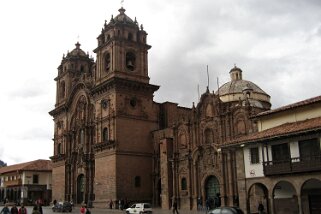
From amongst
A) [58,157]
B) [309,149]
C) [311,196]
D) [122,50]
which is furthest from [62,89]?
[309,149]

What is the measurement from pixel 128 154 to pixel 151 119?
589 centimetres

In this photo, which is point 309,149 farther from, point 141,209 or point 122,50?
point 122,50

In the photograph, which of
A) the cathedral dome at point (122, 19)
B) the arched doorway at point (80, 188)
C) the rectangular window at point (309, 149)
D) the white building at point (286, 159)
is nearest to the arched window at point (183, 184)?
the white building at point (286, 159)

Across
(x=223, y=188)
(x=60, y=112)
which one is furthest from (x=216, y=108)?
(x=60, y=112)

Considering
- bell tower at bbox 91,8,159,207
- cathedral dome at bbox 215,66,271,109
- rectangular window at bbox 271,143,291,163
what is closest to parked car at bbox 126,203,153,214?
bell tower at bbox 91,8,159,207

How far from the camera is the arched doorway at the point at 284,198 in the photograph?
29.8 meters

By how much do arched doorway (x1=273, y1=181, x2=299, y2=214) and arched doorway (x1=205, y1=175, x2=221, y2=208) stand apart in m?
12.0

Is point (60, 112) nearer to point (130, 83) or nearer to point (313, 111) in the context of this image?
point (130, 83)

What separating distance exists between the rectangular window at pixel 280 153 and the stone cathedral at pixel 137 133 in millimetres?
10006

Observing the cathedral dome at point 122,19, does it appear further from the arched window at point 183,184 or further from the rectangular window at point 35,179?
the rectangular window at point 35,179

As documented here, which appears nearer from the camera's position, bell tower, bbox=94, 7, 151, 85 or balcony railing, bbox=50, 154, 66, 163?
bell tower, bbox=94, 7, 151, 85

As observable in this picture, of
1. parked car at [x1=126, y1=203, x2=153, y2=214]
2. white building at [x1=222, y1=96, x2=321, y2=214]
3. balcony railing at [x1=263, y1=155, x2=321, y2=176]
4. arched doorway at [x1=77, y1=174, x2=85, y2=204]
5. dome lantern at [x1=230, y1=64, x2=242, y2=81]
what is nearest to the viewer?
balcony railing at [x1=263, y1=155, x2=321, y2=176]

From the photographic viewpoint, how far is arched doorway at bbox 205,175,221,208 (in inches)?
1679

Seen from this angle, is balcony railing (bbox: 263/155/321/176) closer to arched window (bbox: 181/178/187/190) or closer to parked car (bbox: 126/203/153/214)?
parked car (bbox: 126/203/153/214)
